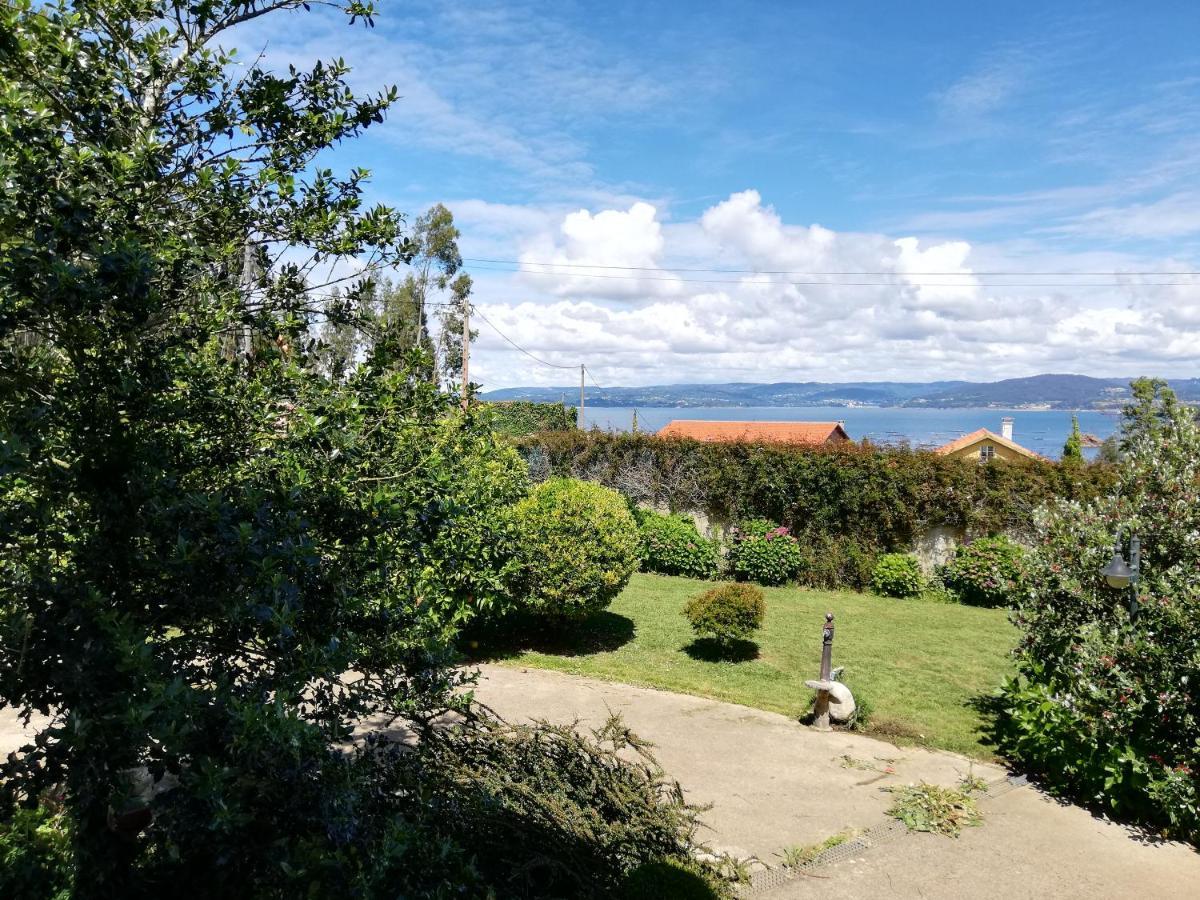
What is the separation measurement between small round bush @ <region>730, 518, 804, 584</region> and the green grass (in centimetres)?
111

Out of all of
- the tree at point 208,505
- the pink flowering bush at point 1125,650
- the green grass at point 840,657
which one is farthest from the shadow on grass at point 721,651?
the tree at point 208,505

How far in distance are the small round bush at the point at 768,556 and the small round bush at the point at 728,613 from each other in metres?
5.18

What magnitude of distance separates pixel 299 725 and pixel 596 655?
8068 millimetres

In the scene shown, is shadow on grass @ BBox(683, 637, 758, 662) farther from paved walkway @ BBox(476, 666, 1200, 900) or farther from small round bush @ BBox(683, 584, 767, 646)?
paved walkway @ BBox(476, 666, 1200, 900)

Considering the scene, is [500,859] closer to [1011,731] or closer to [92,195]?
[92,195]

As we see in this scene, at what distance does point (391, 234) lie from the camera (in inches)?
141

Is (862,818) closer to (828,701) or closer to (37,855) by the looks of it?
(828,701)

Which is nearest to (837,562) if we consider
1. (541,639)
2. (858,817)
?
(541,639)

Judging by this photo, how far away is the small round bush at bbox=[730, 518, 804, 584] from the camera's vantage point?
14789mm

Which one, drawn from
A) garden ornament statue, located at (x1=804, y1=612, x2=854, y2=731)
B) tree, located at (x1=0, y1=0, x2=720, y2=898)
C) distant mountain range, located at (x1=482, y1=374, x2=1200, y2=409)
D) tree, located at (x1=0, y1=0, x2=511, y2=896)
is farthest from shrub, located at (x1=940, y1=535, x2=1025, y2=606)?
distant mountain range, located at (x1=482, y1=374, x2=1200, y2=409)

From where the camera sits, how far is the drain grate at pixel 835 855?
4.79m

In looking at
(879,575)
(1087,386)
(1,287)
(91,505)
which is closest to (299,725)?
(91,505)

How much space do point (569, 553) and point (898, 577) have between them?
7.48 metres

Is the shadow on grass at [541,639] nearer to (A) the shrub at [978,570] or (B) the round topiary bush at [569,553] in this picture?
(B) the round topiary bush at [569,553]
